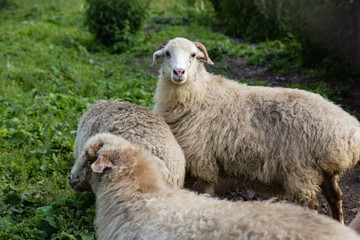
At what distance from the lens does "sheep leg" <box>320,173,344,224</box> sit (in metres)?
4.23

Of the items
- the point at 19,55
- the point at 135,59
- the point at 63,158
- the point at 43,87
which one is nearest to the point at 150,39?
the point at 135,59

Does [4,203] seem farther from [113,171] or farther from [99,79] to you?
[99,79]

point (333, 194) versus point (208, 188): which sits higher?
point (333, 194)

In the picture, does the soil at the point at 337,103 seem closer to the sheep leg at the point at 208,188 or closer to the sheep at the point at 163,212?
the sheep leg at the point at 208,188

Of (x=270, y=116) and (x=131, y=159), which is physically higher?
(x=270, y=116)

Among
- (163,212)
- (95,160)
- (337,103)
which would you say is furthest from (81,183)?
(337,103)

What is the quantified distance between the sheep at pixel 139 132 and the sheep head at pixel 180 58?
1.71ft

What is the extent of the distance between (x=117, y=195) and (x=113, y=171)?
0.63ft

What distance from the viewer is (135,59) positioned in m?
10.0

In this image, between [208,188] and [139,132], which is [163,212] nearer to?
[139,132]

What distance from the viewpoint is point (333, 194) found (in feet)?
14.0

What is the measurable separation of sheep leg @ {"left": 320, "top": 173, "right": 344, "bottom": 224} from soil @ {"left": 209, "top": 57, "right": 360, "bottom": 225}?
0.34 meters

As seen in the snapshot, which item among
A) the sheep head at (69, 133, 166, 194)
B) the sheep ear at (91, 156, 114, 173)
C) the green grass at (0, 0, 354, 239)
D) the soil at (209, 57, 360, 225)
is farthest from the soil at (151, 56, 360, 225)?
the sheep ear at (91, 156, 114, 173)

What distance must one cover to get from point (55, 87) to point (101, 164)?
488 cm
